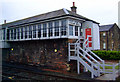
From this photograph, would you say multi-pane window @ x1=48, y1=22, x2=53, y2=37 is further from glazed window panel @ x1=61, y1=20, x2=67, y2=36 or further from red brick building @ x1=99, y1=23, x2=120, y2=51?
red brick building @ x1=99, y1=23, x2=120, y2=51

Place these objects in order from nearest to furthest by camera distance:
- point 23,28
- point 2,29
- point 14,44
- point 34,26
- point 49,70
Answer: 1. point 49,70
2. point 34,26
3. point 23,28
4. point 14,44
5. point 2,29

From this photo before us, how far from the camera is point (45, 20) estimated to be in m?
13.2

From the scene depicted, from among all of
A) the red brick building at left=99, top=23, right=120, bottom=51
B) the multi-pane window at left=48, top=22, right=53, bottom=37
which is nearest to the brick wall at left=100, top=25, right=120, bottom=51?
the red brick building at left=99, top=23, right=120, bottom=51

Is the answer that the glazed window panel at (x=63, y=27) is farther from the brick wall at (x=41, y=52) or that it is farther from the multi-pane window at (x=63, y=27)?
the brick wall at (x=41, y=52)

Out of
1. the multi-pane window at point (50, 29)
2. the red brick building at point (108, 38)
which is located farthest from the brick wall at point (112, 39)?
the multi-pane window at point (50, 29)

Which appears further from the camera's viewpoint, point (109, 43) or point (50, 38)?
point (109, 43)

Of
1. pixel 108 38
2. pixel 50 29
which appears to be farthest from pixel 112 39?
pixel 50 29

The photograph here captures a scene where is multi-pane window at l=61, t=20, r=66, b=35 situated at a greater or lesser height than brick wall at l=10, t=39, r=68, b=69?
greater

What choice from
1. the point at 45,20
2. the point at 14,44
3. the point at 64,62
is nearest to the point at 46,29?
the point at 45,20

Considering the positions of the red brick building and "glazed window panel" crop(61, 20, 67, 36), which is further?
the red brick building

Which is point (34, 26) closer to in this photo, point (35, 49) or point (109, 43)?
point (35, 49)

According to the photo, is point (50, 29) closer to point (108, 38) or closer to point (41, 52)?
point (41, 52)

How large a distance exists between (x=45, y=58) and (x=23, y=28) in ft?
19.2

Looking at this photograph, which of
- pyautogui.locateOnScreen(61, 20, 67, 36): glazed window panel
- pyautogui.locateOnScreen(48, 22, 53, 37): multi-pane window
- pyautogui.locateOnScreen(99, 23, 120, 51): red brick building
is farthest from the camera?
pyautogui.locateOnScreen(99, 23, 120, 51): red brick building
